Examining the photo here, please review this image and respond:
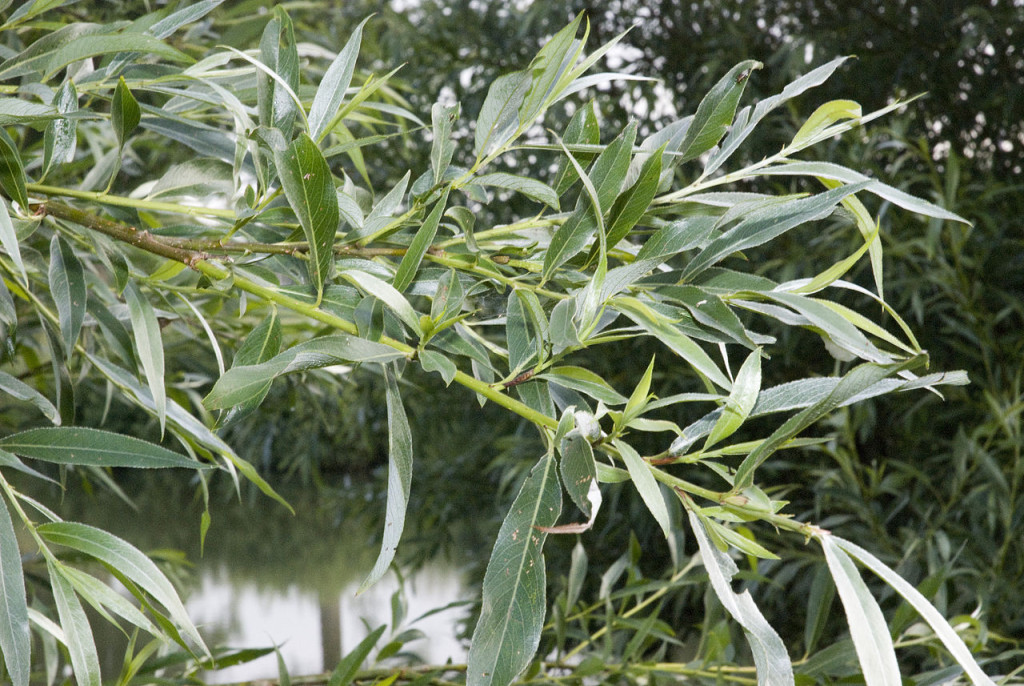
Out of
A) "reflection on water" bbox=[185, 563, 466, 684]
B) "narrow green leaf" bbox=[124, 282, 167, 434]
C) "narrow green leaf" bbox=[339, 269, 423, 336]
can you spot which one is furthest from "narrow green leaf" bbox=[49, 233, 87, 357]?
"reflection on water" bbox=[185, 563, 466, 684]

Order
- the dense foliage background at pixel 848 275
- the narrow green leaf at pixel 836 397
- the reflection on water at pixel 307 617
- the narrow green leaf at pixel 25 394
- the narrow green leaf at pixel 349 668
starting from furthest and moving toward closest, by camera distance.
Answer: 1. the reflection on water at pixel 307 617
2. the dense foliage background at pixel 848 275
3. the narrow green leaf at pixel 349 668
4. the narrow green leaf at pixel 25 394
5. the narrow green leaf at pixel 836 397

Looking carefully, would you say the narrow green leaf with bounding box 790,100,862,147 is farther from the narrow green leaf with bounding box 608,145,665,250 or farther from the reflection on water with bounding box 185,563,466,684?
the reflection on water with bounding box 185,563,466,684

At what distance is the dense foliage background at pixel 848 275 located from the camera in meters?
0.82

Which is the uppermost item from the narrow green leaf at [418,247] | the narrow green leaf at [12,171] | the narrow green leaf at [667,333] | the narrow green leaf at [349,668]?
the narrow green leaf at [12,171]

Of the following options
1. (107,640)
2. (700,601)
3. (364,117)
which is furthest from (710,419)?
(107,640)

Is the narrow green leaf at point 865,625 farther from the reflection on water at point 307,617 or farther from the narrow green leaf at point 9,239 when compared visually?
the reflection on water at point 307,617

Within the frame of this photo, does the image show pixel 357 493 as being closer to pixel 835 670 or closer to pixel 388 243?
pixel 835 670

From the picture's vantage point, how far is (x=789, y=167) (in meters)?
0.20

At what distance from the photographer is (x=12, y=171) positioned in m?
0.19

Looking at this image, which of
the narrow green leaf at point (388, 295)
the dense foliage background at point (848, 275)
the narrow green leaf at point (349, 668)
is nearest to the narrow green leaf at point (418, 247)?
the narrow green leaf at point (388, 295)

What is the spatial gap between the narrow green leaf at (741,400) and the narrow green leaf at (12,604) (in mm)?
161

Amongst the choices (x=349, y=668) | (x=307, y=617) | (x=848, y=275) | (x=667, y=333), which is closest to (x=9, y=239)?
(x=667, y=333)

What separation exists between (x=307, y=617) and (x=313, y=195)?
165 cm

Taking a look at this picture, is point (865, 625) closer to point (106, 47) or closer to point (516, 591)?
point (516, 591)
